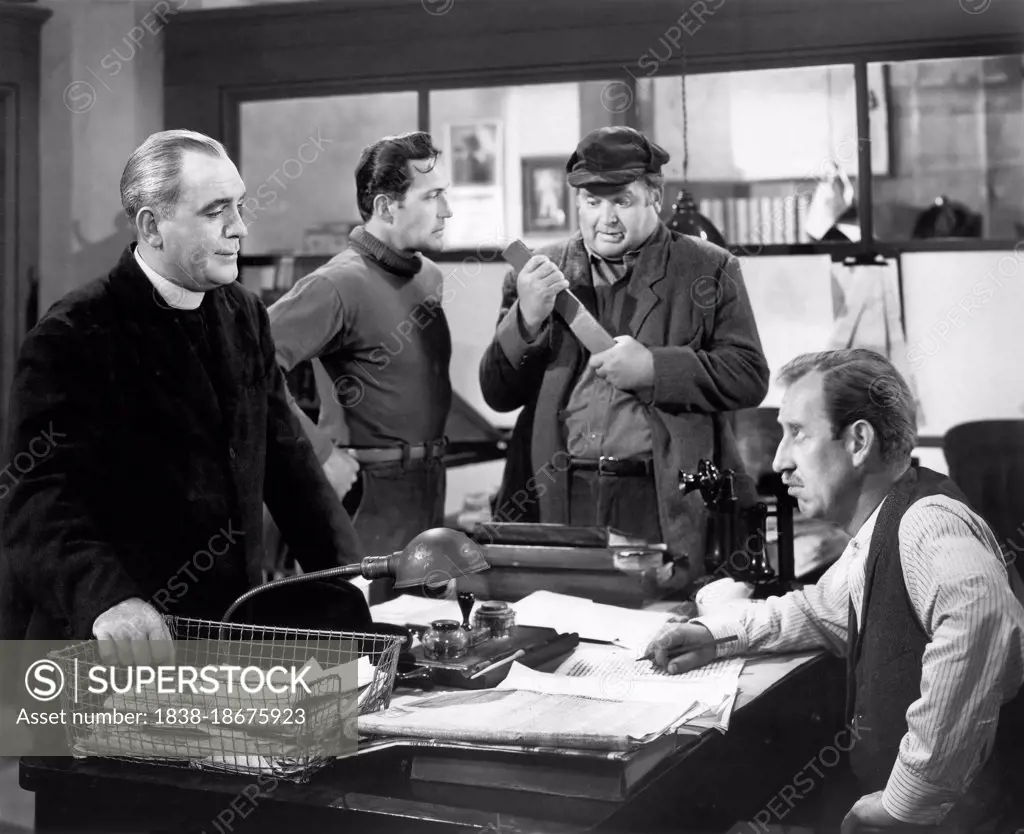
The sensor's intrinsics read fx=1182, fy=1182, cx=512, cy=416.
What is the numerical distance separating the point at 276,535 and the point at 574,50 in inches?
81.8

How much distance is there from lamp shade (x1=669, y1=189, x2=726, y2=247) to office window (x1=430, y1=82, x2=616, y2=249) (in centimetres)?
126

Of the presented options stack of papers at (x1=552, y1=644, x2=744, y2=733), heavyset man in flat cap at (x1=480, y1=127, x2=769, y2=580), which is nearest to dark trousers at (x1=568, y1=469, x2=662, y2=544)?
heavyset man in flat cap at (x1=480, y1=127, x2=769, y2=580)

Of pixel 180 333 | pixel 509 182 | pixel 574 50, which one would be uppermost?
pixel 574 50

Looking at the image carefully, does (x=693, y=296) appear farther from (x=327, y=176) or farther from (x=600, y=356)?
(x=327, y=176)

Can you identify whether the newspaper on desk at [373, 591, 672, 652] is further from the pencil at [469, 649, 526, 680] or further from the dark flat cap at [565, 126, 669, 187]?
the dark flat cap at [565, 126, 669, 187]

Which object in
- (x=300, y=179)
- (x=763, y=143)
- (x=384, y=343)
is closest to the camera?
(x=384, y=343)

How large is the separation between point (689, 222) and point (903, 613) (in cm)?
193

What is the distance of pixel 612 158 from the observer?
2988 mm

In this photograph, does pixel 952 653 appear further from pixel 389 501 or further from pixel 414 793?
pixel 389 501

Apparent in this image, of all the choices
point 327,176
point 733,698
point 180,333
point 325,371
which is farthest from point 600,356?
point 327,176

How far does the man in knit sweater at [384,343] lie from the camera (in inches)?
126

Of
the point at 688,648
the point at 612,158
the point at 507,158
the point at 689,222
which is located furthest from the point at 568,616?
the point at 507,158

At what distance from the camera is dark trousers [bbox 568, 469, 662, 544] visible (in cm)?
315

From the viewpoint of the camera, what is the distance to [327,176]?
4.95 meters
